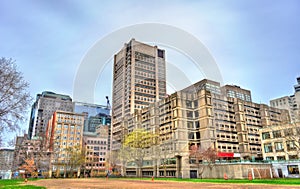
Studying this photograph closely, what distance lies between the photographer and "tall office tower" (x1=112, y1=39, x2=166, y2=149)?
135 metres

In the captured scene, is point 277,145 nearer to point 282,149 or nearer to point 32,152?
point 282,149

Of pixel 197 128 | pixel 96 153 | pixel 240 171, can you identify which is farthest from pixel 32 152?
pixel 96 153

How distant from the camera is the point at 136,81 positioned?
137250 mm

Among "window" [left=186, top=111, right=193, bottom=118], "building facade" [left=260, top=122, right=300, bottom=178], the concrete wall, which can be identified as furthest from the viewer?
"window" [left=186, top=111, right=193, bottom=118]

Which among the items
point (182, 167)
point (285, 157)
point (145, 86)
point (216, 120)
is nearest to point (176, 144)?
point (182, 167)

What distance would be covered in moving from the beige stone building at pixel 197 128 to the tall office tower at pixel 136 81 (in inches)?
1324

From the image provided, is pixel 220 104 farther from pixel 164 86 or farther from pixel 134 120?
pixel 164 86

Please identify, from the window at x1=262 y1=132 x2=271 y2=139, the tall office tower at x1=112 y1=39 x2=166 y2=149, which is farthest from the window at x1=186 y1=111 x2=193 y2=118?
the tall office tower at x1=112 y1=39 x2=166 y2=149

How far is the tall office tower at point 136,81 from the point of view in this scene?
13525 cm

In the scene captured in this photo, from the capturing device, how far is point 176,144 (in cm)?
8181

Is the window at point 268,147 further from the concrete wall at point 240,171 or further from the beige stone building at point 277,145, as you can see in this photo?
the concrete wall at point 240,171

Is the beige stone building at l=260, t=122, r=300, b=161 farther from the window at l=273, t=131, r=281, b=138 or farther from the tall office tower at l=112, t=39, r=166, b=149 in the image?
the tall office tower at l=112, t=39, r=166, b=149

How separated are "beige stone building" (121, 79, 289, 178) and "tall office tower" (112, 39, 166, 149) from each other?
3362cm

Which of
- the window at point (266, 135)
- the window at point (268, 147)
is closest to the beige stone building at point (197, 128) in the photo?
the window at point (268, 147)
